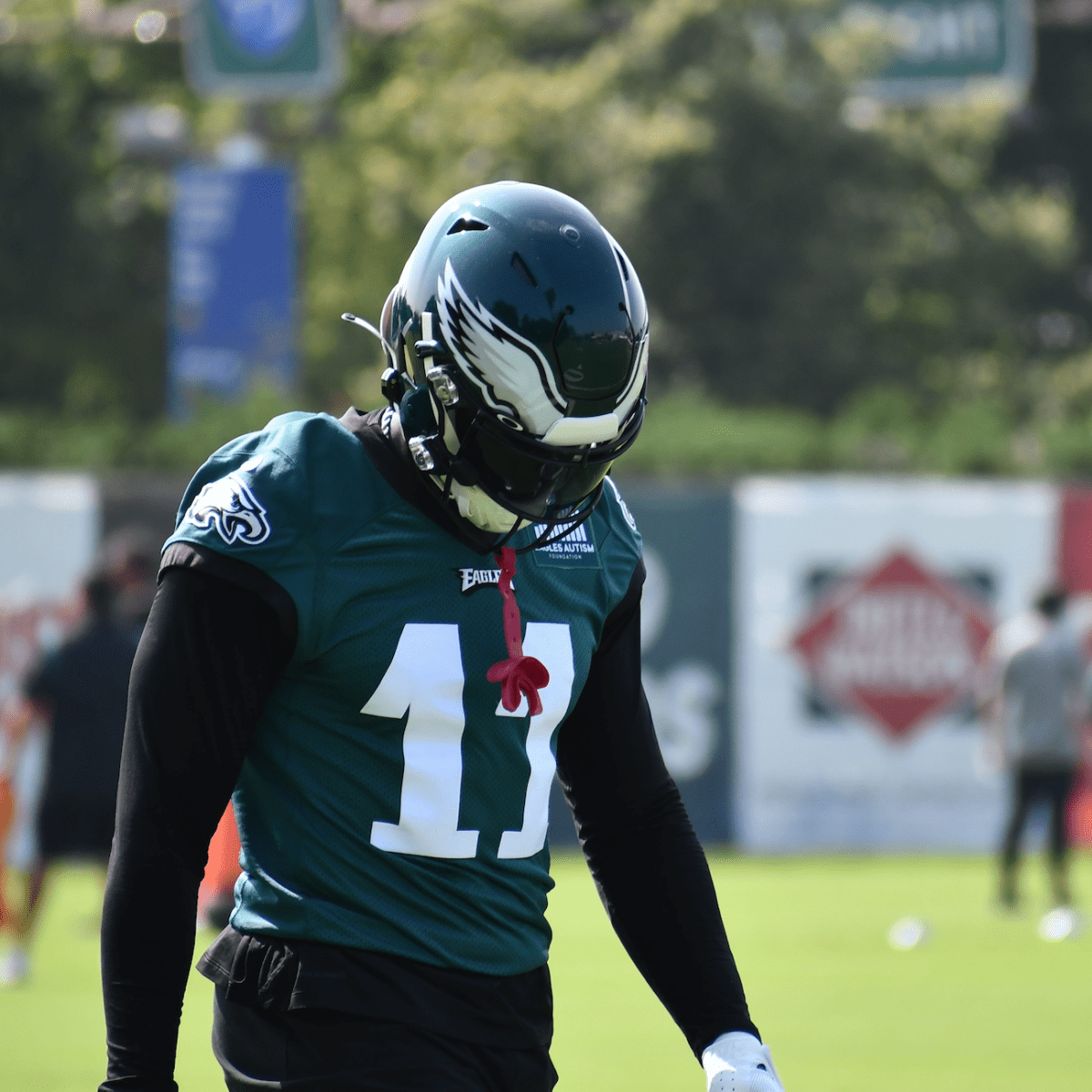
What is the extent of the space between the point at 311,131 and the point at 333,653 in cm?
2098

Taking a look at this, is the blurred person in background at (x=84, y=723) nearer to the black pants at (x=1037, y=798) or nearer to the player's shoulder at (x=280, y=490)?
the black pants at (x=1037, y=798)

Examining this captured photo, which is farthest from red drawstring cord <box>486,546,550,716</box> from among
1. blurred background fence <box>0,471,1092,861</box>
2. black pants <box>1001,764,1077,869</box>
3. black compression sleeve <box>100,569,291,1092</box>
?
blurred background fence <box>0,471,1092,861</box>

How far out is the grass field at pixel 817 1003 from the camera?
24.7 ft

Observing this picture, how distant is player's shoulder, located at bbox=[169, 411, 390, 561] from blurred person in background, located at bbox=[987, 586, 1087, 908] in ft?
34.0

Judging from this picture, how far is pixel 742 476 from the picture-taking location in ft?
52.6

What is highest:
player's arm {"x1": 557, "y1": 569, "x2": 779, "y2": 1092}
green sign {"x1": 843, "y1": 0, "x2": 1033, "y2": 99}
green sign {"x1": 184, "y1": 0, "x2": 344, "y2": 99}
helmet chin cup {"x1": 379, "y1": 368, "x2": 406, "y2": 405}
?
green sign {"x1": 843, "y1": 0, "x2": 1033, "y2": 99}

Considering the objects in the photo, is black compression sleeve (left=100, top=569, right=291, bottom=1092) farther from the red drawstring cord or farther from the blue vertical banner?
the blue vertical banner

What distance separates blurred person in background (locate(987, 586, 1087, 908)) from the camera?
1250 cm

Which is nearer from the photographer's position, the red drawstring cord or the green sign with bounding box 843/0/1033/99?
the red drawstring cord

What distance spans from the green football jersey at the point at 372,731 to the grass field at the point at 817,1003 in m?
4.87

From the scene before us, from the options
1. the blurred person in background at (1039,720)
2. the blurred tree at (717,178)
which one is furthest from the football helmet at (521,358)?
the blurred tree at (717,178)

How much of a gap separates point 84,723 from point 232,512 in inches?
327

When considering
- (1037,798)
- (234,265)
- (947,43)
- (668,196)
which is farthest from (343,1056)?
(668,196)

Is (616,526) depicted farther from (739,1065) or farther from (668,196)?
(668,196)
